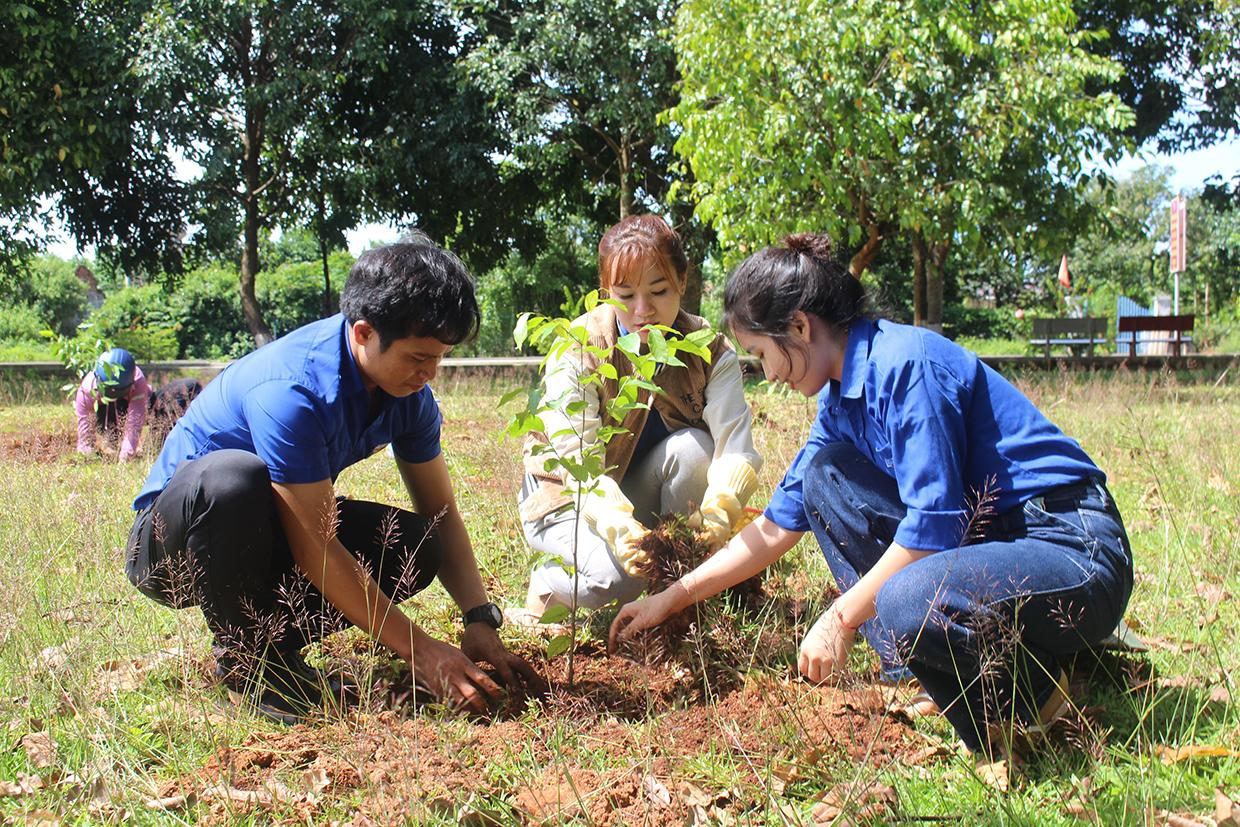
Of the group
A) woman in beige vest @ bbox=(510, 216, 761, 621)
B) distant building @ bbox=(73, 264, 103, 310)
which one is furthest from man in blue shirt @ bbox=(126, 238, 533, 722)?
distant building @ bbox=(73, 264, 103, 310)

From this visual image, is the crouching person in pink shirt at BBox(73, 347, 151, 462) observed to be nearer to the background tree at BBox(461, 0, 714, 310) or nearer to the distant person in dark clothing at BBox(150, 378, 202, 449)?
the distant person in dark clothing at BBox(150, 378, 202, 449)

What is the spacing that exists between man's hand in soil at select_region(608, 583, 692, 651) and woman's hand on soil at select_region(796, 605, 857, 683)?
0.39m

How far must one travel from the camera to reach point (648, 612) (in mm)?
2492

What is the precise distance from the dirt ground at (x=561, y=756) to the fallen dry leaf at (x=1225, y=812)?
0.55 m

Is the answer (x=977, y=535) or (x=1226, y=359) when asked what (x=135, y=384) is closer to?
(x=977, y=535)

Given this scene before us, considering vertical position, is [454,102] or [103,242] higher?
[454,102]

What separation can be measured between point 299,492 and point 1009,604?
1.54 m

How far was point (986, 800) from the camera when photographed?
1773 mm

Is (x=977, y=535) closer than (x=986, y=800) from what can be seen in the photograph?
No

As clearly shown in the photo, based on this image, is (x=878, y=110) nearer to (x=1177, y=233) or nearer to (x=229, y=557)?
(x=229, y=557)

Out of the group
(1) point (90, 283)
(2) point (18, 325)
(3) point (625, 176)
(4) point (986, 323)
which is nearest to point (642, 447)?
(3) point (625, 176)

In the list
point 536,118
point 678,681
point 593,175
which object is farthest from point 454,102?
point 678,681

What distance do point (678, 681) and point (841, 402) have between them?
866mm

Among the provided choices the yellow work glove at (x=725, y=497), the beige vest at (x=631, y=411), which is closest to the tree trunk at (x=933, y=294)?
the beige vest at (x=631, y=411)
